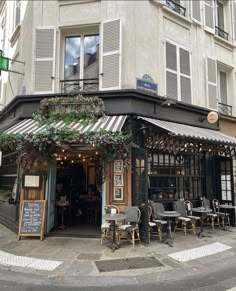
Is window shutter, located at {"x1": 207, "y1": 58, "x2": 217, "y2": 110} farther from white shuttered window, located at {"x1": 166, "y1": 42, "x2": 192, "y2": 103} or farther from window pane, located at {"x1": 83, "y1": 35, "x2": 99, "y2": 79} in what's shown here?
window pane, located at {"x1": 83, "y1": 35, "x2": 99, "y2": 79}

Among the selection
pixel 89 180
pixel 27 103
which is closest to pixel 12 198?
pixel 27 103

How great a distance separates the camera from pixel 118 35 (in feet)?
29.6

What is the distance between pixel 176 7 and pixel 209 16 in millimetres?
1843

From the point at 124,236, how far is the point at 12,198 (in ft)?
15.1

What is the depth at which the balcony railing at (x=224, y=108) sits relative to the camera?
12141mm

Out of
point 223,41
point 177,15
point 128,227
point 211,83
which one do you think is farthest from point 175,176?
point 223,41

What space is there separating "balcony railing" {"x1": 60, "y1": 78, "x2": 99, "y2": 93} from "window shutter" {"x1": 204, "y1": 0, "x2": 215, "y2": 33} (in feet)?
19.5

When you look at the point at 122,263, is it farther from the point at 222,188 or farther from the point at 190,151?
the point at 222,188

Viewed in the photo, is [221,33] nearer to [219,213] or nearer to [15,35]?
[219,213]

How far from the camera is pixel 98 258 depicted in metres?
6.66

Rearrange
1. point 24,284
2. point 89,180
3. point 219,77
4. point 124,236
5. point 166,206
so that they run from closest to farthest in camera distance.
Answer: point 24,284 → point 124,236 → point 166,206 → point 219,77 → point 89,180

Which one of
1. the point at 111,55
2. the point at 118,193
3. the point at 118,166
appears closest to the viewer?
the point at 118,193

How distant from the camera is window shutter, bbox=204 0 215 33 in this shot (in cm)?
1185

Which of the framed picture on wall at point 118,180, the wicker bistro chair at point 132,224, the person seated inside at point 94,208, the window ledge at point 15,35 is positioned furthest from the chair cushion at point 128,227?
the window ledge at point 15,35
